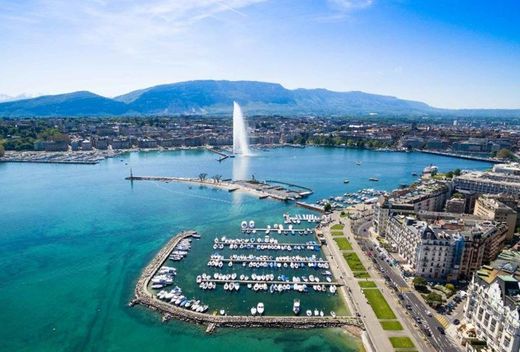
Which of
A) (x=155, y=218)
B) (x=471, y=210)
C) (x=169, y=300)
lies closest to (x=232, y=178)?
(x=155, y=218)

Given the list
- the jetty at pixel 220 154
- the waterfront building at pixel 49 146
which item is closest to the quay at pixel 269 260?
the jetty at pixel 220 154

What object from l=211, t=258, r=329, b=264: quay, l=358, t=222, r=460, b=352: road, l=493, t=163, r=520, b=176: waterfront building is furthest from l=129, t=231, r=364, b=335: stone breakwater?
l=493, t=163, r=520, b=176: waterfront building

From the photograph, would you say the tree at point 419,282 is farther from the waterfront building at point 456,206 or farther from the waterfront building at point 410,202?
the waterfront building at point 456,206

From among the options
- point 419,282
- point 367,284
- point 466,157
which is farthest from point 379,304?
point 466,157

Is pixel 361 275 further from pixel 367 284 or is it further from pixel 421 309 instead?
pixel 421 309

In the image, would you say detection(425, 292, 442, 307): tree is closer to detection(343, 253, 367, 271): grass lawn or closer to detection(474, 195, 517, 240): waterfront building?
detection(343, 253, 367, 271): grass lawn

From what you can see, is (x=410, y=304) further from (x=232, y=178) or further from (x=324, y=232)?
(x=232, y=178)
